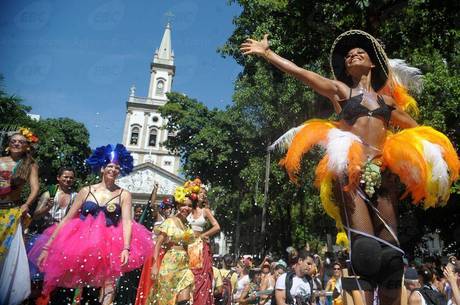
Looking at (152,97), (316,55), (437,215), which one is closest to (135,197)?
(152,97)

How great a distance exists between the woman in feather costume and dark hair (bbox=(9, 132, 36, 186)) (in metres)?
3.43

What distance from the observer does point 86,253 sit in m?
4.48

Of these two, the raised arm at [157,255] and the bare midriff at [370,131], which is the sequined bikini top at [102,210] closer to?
the raised arm at [157,255]

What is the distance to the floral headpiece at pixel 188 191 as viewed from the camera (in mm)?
6590

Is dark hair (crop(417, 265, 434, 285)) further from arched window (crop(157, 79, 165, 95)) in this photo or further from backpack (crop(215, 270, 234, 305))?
arched window (crop(157, 79, 165, 95))

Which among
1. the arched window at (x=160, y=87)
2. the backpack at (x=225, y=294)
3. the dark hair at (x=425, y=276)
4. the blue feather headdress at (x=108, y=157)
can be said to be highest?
the arched window at (x=160, y=87)

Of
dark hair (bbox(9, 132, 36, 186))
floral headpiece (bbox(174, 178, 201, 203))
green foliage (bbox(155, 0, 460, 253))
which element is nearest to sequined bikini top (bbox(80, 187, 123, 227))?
dark hair (bbox(9, 132, 36, 186))

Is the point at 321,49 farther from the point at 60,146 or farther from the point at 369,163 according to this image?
the point at 60,146

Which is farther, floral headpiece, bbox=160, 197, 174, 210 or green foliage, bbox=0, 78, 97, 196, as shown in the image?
green foliage, bbox=0, 78, 97, 196

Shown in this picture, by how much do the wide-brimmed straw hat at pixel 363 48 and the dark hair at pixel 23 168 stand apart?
13.1ft

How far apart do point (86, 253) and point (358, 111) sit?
3.26 metres

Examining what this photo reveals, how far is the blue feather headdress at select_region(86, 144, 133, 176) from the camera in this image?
5297 mm

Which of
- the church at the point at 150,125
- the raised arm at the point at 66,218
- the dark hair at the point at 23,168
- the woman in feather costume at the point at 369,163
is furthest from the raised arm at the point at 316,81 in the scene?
the church at the point at 150,125

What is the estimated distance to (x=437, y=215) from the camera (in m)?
19.2
